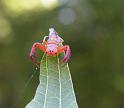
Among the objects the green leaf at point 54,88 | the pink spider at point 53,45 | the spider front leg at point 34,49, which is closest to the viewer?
the green leaf at point 54,88

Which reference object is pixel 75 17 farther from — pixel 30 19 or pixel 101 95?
pixel 101 95

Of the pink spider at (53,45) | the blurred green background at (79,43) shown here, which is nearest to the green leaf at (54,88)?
the pink spider at (53,45)

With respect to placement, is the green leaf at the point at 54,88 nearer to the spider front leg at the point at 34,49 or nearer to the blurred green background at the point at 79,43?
the spider front leg at the point at 34,49

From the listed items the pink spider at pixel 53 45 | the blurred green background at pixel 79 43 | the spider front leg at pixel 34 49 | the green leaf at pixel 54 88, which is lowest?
the green leaf at pixel 54 88

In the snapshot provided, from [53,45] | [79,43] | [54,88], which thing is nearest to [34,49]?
[53,45]

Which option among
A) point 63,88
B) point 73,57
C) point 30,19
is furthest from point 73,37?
point 63,88

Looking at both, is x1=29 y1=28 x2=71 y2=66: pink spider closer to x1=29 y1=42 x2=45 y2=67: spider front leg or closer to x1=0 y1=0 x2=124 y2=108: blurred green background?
x1=29 y1=42 x2=45 y2=67: spider front leg

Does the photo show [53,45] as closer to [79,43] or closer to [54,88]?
[54,88]
